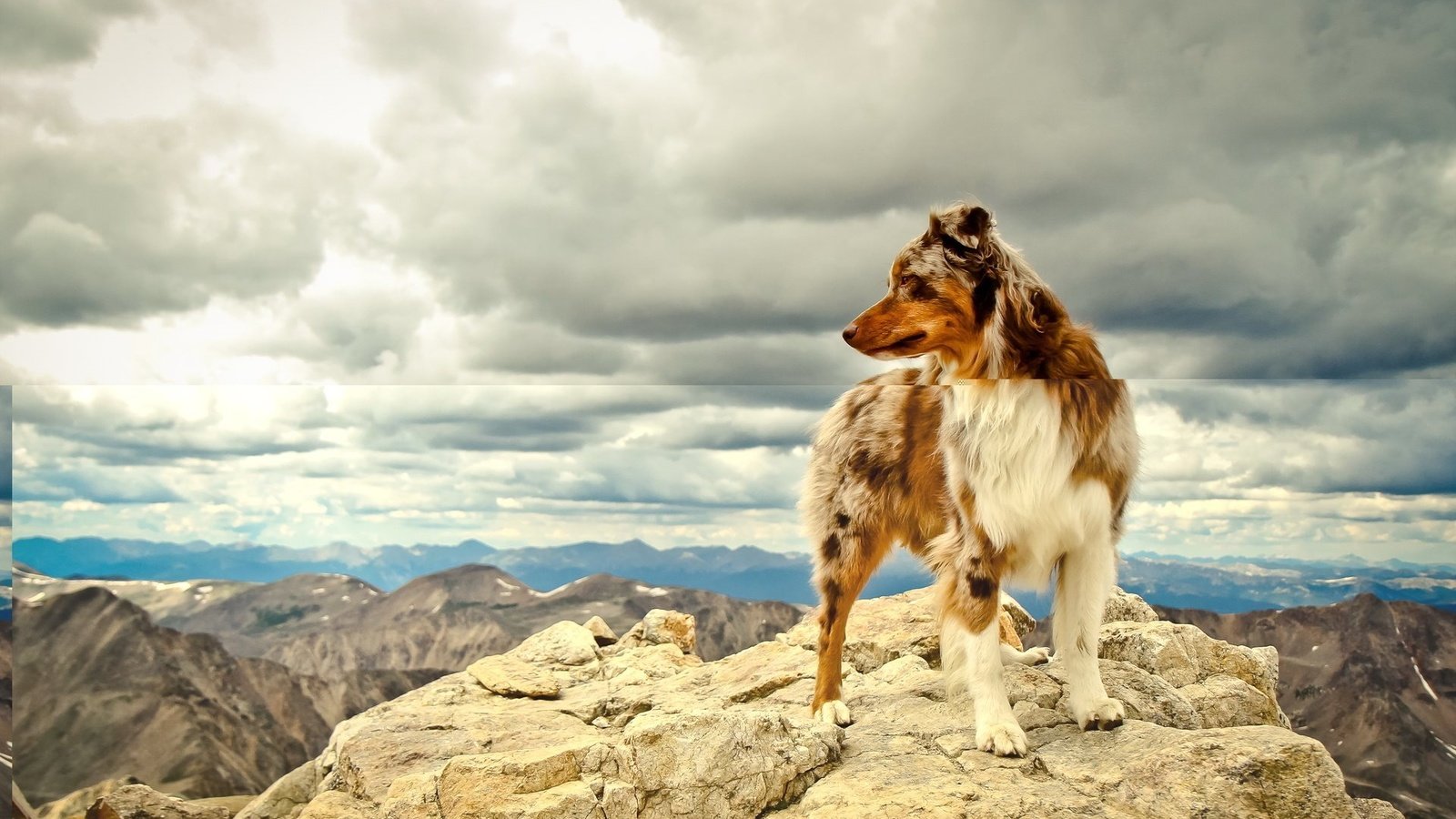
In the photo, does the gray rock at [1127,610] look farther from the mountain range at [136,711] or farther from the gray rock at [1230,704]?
the mountain range at [136,711]

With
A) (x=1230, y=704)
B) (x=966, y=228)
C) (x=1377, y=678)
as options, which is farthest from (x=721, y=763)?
(x=1377, y=678)

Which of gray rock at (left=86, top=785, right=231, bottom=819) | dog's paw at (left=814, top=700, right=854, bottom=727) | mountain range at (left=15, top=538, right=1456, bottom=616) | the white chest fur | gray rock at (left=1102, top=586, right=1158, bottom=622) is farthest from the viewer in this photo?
gray rock at (left=1102, top=586, right=1158, bottom=622)

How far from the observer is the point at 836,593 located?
12.3ft

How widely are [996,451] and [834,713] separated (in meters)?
1.16

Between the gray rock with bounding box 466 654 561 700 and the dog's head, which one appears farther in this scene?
the gray rock with bounding box 466 654 561 700

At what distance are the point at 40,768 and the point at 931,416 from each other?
3.87 m

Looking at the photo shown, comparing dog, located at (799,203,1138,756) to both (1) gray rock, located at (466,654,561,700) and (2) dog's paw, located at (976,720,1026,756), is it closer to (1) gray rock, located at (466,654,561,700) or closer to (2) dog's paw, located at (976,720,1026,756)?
(2) dog's paw, located at (976,720,1026,756)

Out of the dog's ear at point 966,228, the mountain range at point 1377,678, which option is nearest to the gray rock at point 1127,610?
the mountain range at point 1377,678

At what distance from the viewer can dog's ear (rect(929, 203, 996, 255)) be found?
314 centimetres

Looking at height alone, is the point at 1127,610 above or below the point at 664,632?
above

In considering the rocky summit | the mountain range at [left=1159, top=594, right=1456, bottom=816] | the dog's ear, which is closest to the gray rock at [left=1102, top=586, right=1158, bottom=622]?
the rocky summit

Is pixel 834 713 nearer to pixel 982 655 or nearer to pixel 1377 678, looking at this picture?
pixel 982 655

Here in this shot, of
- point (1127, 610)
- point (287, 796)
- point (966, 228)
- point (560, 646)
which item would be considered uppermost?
point (966, 228)

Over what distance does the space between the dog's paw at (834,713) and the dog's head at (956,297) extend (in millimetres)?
1344
